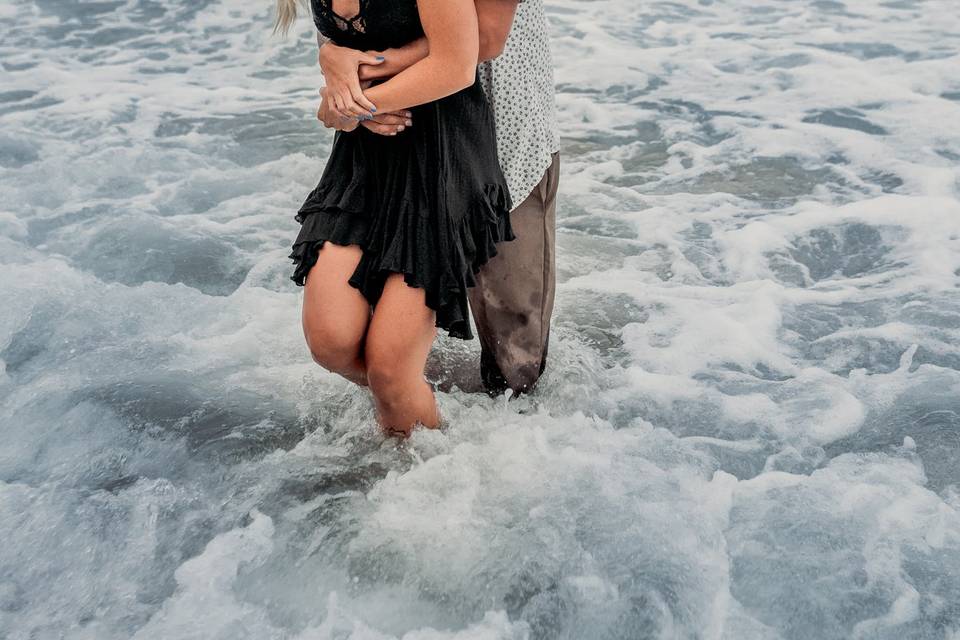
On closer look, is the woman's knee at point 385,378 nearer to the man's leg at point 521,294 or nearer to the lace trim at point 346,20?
the man's leg at point 521,294

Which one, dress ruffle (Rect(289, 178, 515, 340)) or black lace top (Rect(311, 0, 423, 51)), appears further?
dress ruffle (Rect(289, 178, 515, 340))

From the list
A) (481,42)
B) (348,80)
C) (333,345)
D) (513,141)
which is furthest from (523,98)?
(333,345)

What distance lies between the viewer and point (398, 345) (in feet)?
8.82

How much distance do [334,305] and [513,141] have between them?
2.59 ft

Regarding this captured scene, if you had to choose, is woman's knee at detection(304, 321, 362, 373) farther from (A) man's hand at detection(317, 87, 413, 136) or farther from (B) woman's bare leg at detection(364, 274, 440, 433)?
(A) man's hand at detection(317, 87, 413, 136)

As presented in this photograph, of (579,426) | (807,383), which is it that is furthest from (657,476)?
(807,383)

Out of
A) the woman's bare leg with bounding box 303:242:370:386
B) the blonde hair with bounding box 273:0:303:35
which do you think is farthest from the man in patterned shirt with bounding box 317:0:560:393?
the woman's bare leg with bounding box 303:242:370:386

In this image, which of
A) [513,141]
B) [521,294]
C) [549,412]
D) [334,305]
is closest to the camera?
[334,305]

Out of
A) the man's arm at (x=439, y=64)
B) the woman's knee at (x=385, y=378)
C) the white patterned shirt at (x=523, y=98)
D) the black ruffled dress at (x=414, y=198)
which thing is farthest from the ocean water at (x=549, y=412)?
the man's arm at (x=439, y=64)

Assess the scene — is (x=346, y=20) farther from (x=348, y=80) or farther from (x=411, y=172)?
(x=411, y=172)

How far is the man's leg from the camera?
3.09 meters

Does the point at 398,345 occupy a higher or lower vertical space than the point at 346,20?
lower

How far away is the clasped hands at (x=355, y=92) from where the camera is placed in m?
2.48

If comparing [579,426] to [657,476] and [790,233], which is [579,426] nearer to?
[657,476]
